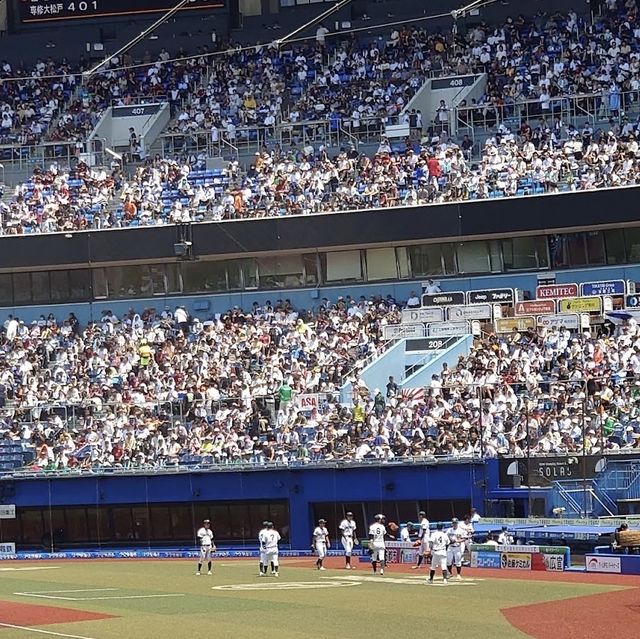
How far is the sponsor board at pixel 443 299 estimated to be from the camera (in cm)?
4638

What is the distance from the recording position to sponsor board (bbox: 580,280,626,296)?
1745 inches

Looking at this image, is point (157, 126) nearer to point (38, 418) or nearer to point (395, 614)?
point (38, 418)

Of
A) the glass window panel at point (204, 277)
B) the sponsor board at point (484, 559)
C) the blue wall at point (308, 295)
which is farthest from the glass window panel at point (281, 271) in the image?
the sponsor board at point (484, 559)

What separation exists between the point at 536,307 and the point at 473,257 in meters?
5.79

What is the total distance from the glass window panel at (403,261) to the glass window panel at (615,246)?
6.87 metres

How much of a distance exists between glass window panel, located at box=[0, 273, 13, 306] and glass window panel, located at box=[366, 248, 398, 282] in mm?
13515

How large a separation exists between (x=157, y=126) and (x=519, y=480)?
23.3 meters

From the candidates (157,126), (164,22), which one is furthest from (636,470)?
(164,22)

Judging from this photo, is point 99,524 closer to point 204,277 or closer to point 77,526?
point 77,526

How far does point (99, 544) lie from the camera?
4512cm

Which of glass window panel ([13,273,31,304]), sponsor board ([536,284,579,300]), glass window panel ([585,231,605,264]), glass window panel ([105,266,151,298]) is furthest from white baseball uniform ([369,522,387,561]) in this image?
glass window panel ([13,273,31,304])

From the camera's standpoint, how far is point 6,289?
2089 inches

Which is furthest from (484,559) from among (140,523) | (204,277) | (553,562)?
(204,277)

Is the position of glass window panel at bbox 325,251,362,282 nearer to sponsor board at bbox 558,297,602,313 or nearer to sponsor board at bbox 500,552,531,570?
sponsor board at bbox 558,297,602,313
